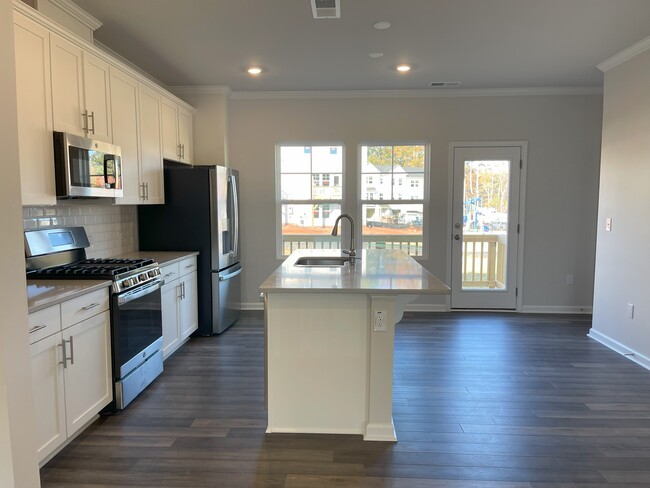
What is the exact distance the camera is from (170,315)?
3.51 m

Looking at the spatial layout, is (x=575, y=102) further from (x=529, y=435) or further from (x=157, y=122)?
(x=157, y=122)

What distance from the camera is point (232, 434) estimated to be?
2408 millimetres

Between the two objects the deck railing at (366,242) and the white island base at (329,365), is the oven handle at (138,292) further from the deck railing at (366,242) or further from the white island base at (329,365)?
the deck railing at (366,242)

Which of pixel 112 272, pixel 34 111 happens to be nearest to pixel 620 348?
pixel 112 272

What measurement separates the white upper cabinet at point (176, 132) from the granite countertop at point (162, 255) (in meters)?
0.96

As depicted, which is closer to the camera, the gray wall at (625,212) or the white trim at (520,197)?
the gray wall at (625,212)

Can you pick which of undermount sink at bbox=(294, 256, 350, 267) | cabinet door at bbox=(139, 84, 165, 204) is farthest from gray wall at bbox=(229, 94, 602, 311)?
undermount sink at bbox=(294, 256, 350, 267)

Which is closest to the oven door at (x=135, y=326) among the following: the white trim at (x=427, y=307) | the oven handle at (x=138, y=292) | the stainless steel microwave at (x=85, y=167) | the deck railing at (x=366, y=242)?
the oven handle at (x=138, y=292)

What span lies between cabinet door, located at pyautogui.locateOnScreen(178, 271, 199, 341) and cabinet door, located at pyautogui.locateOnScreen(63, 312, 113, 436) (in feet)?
3.90

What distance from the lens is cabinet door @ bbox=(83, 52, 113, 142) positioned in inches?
109

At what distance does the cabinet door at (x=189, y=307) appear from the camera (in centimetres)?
376

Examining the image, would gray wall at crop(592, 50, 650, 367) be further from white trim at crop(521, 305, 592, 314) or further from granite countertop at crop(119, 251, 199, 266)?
granite countertop at crop(119, 251, 199, 266)

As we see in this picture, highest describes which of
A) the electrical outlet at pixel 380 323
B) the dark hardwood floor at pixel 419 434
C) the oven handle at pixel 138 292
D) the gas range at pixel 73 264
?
the gas range at pixel 73 264

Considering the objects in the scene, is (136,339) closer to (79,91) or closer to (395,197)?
(79,91)
